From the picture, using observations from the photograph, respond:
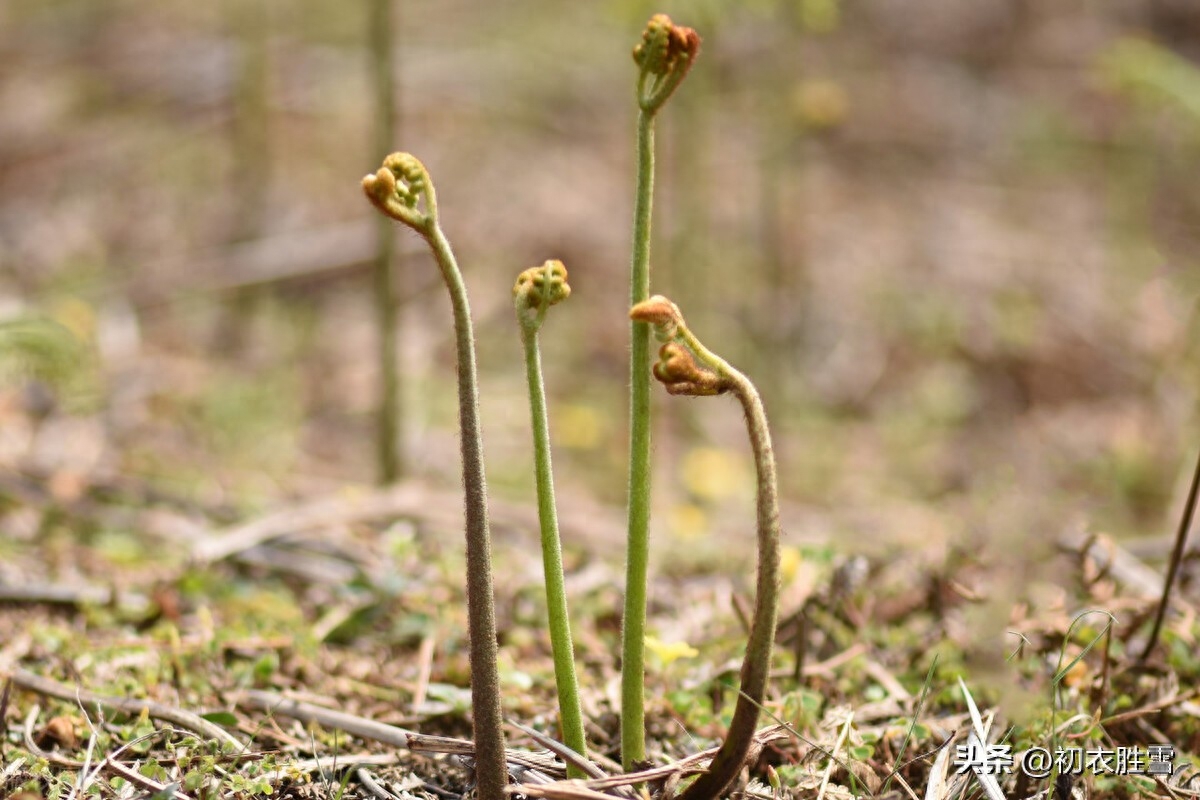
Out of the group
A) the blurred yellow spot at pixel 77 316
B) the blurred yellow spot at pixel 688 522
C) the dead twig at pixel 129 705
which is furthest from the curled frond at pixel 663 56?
the blurred yellow spot at pixel 77 316

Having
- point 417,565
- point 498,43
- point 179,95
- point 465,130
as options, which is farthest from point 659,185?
point 417,565

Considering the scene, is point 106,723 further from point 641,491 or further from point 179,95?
point 179,95

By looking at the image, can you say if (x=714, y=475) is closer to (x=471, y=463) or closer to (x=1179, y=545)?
(x=1179, y=545)

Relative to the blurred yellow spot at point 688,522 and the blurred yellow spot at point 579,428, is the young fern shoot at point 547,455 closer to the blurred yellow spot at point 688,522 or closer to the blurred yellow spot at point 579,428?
the blurred yellow spot at point 688,522

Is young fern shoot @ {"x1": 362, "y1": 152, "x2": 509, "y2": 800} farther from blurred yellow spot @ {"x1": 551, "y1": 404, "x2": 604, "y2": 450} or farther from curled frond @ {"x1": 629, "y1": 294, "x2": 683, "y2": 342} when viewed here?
blurred yellow spot @ {"x1": 551, "y1": 404, "x2": 604, "y2": 450}

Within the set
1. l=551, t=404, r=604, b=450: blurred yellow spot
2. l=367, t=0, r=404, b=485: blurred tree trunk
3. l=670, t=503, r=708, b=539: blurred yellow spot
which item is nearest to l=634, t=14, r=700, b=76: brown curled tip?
l=367, t=0, r=404, b=485: blurred tree trunk

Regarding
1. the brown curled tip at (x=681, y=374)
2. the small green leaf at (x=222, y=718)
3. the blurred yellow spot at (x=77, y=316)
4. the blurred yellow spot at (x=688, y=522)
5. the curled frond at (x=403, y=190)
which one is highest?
the curled frond at (x=403, y=190)

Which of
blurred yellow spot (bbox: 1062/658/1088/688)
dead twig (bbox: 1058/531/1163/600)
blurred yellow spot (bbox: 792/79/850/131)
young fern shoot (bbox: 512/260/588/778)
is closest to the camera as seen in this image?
young fern shoot (bbox: 512/260/588/778)

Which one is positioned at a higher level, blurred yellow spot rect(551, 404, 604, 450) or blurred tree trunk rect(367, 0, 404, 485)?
blurred tree trunk rect(367, 0, 404, 485)
